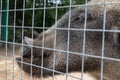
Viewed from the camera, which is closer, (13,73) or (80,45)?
(80,45)

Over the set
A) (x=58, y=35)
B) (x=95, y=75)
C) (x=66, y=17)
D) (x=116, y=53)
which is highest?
(x=66, y=17)

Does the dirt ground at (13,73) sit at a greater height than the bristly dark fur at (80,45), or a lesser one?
lesser

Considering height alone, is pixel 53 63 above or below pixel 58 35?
below

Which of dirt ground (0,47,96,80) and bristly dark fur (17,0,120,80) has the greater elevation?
bristly dark fur (17,0,120,80)

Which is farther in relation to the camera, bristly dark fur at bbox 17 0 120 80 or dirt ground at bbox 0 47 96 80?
dirt ground at bbox 0 47 96 80

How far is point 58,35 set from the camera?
233 centimetres

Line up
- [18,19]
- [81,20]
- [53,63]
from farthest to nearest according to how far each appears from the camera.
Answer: [18,19]
[81,20]
[53,63]

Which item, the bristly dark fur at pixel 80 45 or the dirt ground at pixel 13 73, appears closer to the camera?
the bristly dark fur at pixel 80 45

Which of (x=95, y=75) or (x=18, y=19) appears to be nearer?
(x=95, y=75)

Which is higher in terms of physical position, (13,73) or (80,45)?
(80,45)

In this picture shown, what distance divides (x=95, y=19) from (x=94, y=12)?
0.06m

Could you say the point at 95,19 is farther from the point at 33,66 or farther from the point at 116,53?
the point at 33,66

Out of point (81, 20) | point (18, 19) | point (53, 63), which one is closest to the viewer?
point (53, 63)

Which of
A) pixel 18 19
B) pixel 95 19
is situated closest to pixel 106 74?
pixel 95 19
